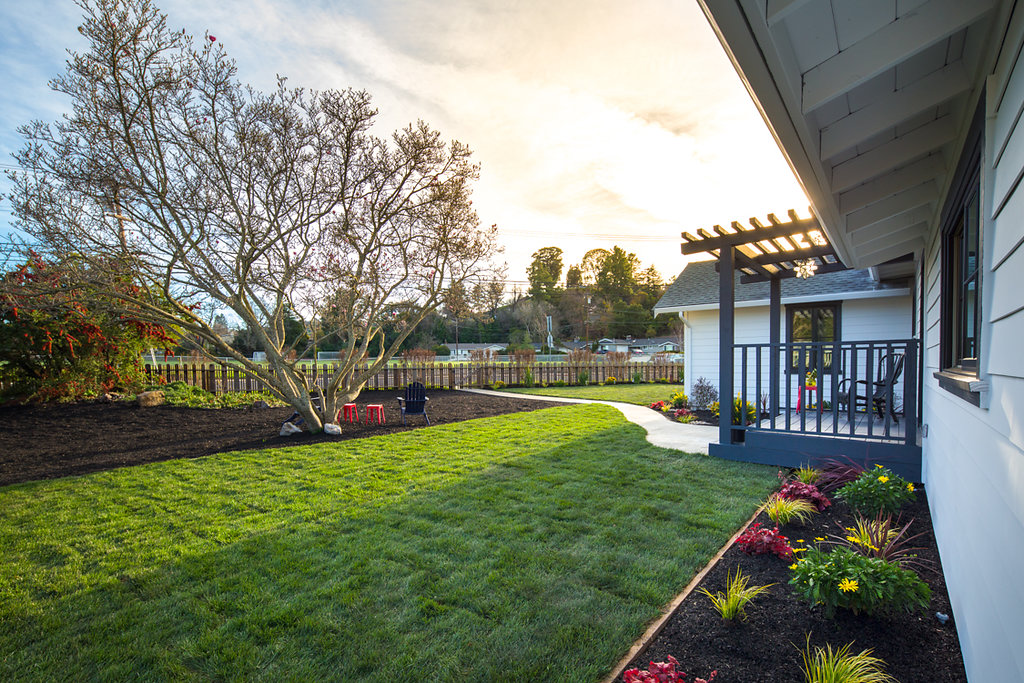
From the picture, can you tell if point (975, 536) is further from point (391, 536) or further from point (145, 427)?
point (145, 427)

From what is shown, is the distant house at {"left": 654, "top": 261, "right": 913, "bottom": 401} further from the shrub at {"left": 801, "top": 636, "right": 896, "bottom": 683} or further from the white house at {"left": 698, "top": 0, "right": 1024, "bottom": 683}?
the shrub at {"left": 801, "top": 636, "right": 896, "bottom": 683}

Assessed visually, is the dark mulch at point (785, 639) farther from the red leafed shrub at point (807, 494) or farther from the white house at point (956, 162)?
the red leafed shrub at point (807, 494)

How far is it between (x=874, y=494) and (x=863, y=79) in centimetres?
316

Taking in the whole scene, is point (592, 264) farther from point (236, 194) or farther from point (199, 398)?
point (236, 194)

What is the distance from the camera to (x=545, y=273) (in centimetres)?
5175

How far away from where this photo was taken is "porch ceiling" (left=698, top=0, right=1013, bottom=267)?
1.79m

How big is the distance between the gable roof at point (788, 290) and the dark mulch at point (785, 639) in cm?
699

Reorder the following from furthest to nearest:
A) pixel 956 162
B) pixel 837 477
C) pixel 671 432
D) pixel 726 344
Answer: pixel 671 432
pixel 726 344
pixel 837 477
pixel 956 162

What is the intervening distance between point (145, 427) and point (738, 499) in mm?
9409

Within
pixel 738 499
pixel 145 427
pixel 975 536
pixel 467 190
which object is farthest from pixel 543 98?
pixel 145 427

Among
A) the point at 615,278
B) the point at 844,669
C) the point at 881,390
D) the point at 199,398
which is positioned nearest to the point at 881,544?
the point at 844,669

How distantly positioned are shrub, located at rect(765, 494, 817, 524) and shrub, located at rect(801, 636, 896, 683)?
5.70ft

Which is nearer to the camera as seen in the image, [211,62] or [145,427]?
[211,62]

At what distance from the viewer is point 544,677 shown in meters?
2.07
